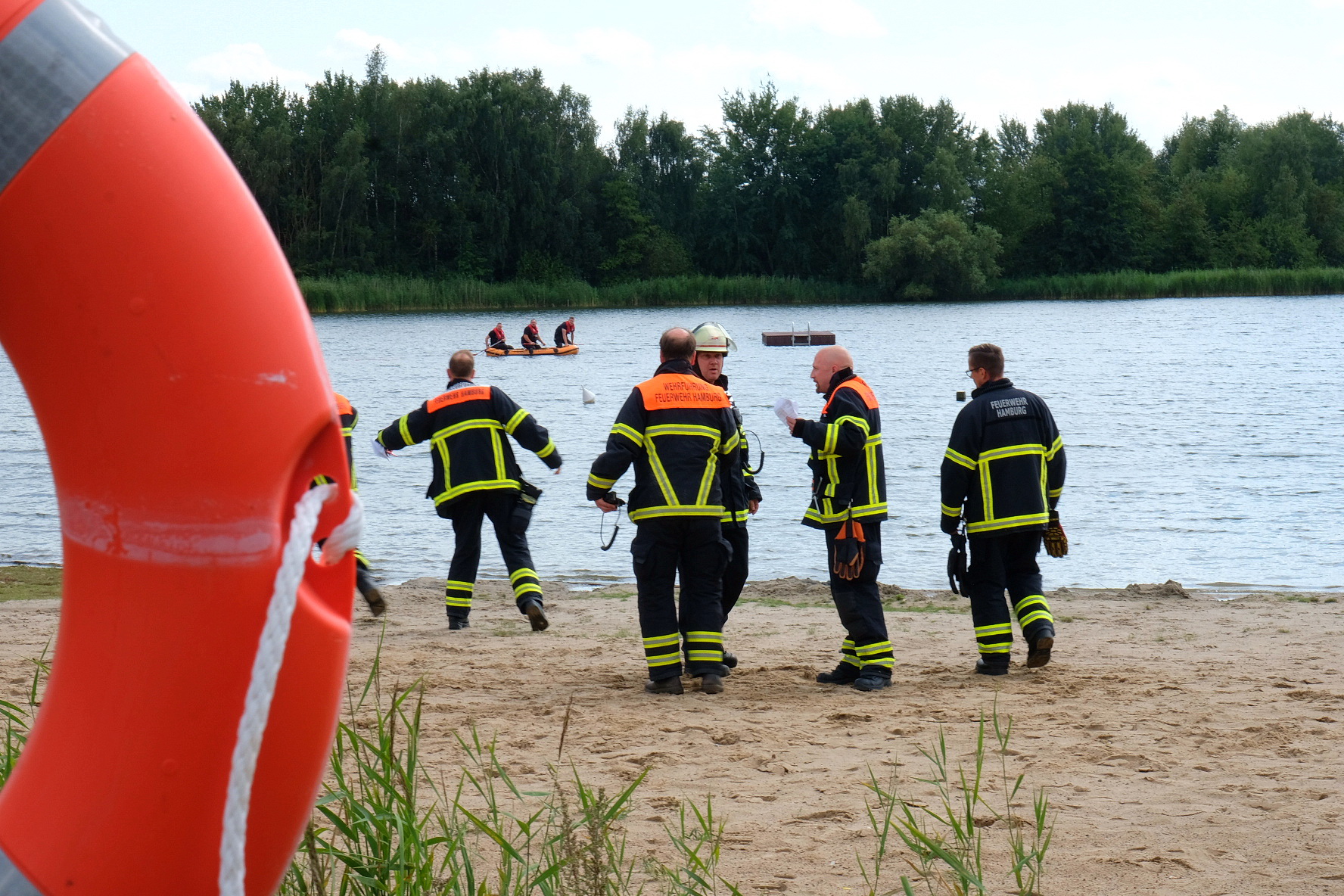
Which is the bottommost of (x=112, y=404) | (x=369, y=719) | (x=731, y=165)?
(x=369, y=719)

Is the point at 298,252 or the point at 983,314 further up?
the point at 298,252

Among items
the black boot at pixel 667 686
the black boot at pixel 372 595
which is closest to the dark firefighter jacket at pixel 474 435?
the black boot at pixel 372 595

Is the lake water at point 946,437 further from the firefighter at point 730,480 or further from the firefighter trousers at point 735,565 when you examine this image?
the firefighter at point 730,480

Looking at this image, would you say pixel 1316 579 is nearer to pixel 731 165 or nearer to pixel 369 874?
pixel 369 874

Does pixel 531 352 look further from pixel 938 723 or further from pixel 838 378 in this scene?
pixel 938 723

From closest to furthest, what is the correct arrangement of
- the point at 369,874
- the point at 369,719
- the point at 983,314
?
the point at 369,874 → the point at 369,719 → the point at 983,314

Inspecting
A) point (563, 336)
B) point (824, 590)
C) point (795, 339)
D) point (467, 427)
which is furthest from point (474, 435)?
point (795, 339)

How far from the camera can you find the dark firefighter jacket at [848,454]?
6793mm

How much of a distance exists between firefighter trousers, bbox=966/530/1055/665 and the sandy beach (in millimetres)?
230

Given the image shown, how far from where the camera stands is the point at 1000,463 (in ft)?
23.3

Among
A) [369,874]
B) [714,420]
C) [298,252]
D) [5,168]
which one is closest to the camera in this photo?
[5,168]

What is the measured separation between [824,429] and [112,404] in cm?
517

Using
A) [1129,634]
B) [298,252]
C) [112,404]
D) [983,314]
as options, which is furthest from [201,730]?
→ [298,252]

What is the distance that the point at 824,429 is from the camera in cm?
682
